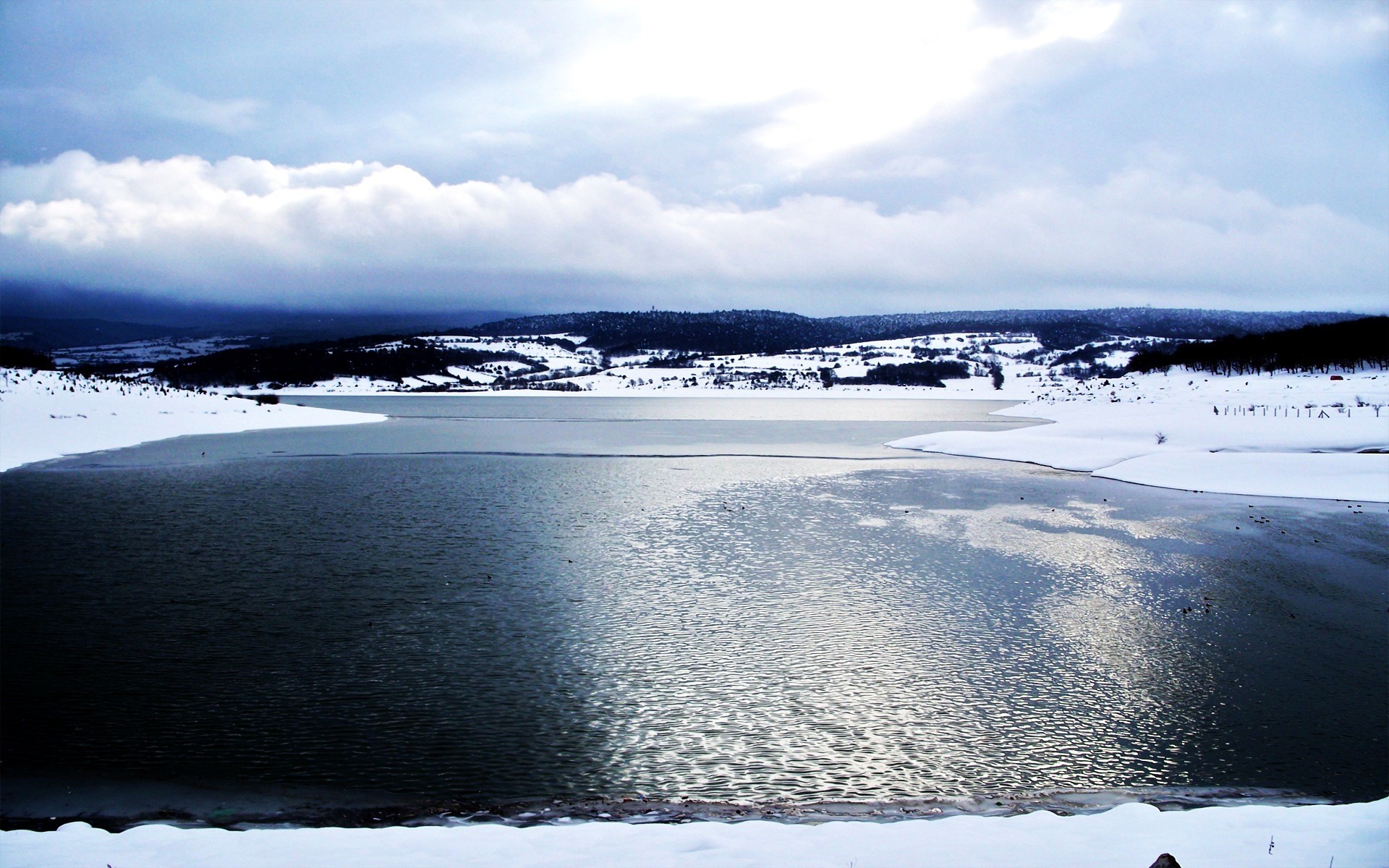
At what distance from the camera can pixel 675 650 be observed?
34.6 feet

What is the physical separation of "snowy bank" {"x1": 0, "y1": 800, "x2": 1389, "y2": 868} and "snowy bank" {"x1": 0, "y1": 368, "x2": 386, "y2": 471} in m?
28.2

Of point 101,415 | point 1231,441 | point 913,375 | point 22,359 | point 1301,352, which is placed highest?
point 22,359

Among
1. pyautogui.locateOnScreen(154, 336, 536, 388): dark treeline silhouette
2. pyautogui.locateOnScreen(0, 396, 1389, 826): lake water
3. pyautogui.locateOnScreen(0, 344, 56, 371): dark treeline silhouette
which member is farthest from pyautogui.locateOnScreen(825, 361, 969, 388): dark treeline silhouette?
pyautogui.locateOnScreen(0, 396, 1389, 826): lake water

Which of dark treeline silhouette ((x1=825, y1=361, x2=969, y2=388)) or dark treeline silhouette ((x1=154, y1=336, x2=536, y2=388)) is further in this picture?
dark treeline silhouette ((x1=825, y1=361, x2=969, y2=388))

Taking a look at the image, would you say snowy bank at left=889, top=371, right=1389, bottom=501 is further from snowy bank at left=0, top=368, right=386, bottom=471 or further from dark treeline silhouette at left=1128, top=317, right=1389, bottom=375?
snowy bank at left=0, top=368, right=386, bottom=471

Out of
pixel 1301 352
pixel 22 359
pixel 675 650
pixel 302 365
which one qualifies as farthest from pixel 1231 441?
pixel 302 365

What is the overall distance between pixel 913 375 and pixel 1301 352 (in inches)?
3765

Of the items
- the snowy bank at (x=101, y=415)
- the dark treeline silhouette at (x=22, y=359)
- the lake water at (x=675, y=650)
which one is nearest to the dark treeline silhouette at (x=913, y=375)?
the snowy bank at (x=101, y=415)

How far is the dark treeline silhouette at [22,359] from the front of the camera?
144 ft

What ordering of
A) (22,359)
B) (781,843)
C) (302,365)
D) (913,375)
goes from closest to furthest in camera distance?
(781,843) < (22,359) < (913,375) < (302,365)

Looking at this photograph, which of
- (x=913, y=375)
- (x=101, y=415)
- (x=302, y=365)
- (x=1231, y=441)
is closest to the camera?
(x=1231, y=441)

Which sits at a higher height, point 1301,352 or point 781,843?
point 1301,352

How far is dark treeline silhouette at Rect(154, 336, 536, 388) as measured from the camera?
156000mm

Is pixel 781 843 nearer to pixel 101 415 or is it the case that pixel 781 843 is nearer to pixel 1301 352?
pixel 101 415
